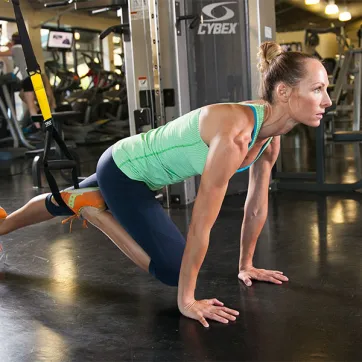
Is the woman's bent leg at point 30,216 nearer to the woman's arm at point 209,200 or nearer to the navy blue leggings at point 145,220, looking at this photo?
the navy blue leggings at point 145,220

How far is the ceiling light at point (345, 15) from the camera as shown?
773cm

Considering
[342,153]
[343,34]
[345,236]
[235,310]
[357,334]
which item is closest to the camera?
[357,334]

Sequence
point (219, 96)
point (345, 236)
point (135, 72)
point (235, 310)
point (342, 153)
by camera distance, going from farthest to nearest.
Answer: point (342, 153) < point (219, 96) < point (135, 72) < point (345, 236) < point (235, 310)

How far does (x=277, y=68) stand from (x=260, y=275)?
2.96 feet

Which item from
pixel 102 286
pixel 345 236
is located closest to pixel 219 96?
pixel 345 236

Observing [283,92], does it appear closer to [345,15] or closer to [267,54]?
[267,54]

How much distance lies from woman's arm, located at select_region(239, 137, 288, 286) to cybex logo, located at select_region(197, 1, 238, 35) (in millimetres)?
2104

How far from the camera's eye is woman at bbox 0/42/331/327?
1.77 metres

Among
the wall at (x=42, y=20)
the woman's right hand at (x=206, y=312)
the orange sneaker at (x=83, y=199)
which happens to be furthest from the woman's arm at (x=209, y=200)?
the wall at (x=42, y=20)

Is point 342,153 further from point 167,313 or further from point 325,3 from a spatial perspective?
point 167,313

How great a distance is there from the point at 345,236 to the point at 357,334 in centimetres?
128

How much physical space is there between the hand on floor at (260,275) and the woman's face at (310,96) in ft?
2.48

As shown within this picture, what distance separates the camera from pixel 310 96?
1.77 metres

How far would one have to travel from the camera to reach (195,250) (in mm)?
1811
